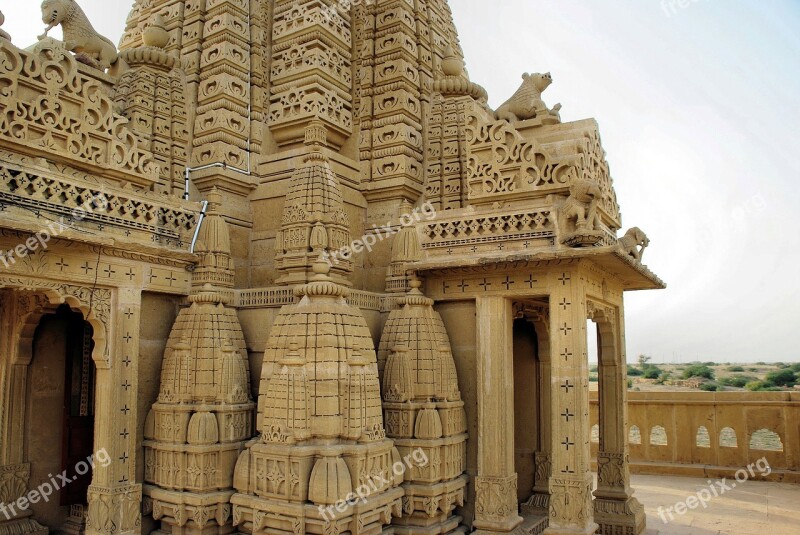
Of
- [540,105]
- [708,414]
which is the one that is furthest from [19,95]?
[708,414]

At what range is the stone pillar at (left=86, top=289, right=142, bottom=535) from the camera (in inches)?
326

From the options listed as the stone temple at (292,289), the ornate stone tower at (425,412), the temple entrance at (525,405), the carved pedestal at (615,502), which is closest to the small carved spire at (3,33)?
the stone temple at (292,289)

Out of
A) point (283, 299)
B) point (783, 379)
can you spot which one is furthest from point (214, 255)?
point (783, 379)

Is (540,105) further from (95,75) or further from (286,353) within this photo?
(95,75)

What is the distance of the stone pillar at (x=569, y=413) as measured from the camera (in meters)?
8.35

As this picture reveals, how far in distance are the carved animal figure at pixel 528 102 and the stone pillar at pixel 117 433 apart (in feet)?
20.0

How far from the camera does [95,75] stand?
9.88 m

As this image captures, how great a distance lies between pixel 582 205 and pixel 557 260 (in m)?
0.80

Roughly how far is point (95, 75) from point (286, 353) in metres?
5.34

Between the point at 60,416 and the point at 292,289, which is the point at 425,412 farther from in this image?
the point at 60,416


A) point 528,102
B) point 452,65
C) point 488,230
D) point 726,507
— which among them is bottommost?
point 726,507

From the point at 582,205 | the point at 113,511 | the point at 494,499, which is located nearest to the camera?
the point at 113,511

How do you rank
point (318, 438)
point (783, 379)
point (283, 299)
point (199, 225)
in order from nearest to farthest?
point (318, 438), point (283, 299), point (199, 225), point (783, 379)

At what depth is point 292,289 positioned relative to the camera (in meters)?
9.22
